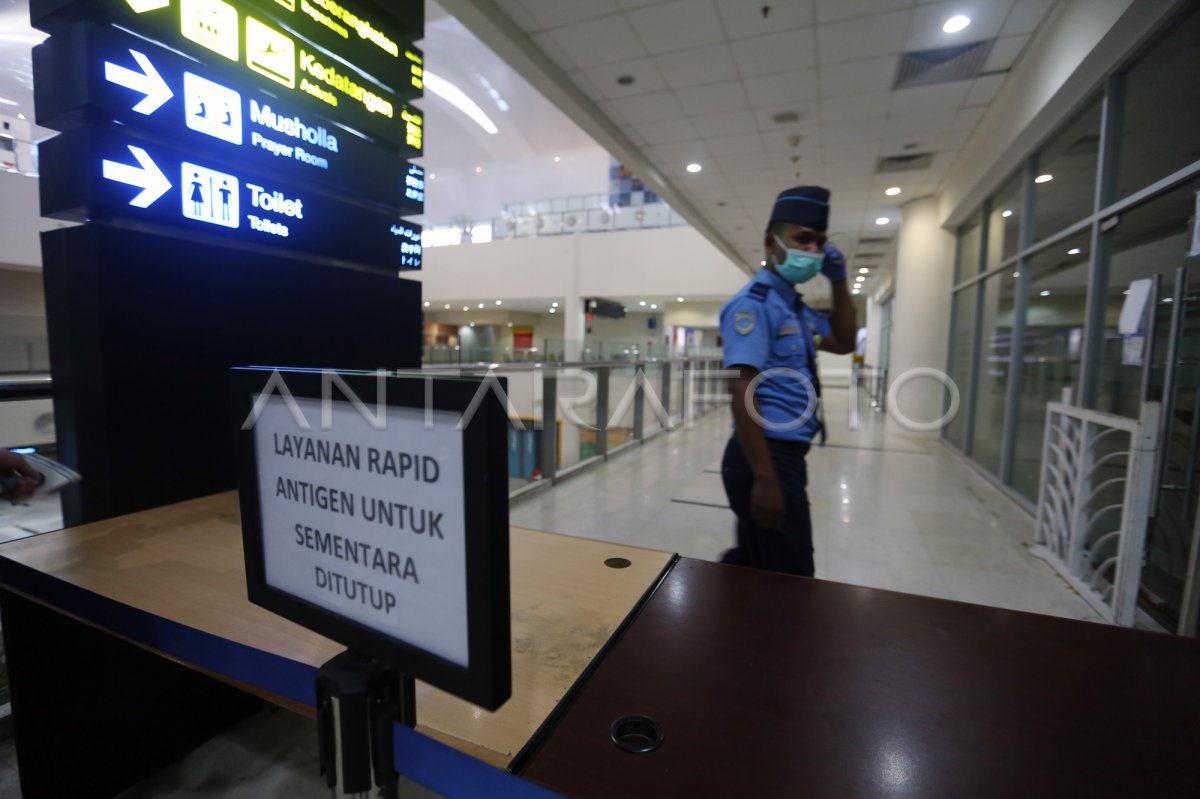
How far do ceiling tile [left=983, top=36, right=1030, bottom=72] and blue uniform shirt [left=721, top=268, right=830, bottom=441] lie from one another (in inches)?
152

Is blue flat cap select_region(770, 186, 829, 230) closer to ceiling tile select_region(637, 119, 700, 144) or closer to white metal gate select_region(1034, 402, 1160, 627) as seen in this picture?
white metal gate select_region(1034, 402, 1160, 627)

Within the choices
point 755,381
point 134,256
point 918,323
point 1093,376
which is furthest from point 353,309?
point 918,323

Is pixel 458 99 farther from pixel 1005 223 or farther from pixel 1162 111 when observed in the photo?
pixel 1162 111

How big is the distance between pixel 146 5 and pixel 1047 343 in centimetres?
497

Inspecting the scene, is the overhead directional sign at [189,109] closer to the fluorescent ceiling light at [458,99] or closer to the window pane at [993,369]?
the window pane at [993,369]

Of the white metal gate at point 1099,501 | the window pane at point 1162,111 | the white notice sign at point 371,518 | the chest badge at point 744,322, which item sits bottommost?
the white metal gate at point 1099,501

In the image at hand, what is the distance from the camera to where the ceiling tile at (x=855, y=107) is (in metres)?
4.59

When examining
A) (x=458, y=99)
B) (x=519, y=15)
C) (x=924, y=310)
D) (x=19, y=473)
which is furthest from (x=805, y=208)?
(x=458, y=99)

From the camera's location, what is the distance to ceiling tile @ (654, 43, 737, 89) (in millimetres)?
3994

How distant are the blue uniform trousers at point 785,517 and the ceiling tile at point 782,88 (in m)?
3.96

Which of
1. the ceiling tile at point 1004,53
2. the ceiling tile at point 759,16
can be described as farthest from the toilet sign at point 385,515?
the ceiling tile at point 1004,53

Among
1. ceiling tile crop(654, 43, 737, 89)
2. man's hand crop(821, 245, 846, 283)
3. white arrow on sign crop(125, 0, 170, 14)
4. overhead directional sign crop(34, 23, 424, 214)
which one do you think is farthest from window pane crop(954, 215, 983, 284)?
white arrow on sign crop(125, 0, 170, 14)

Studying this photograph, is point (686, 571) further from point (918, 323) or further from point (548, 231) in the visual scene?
point (548, 231)

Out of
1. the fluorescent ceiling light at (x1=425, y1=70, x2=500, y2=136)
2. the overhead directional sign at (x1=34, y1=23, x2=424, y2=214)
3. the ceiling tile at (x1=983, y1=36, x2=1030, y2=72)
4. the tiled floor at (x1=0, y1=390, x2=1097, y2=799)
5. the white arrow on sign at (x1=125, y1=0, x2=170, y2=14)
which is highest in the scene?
the fluorescent ceiling light at (x1=425, y1=70, x2=500, y2=136)
